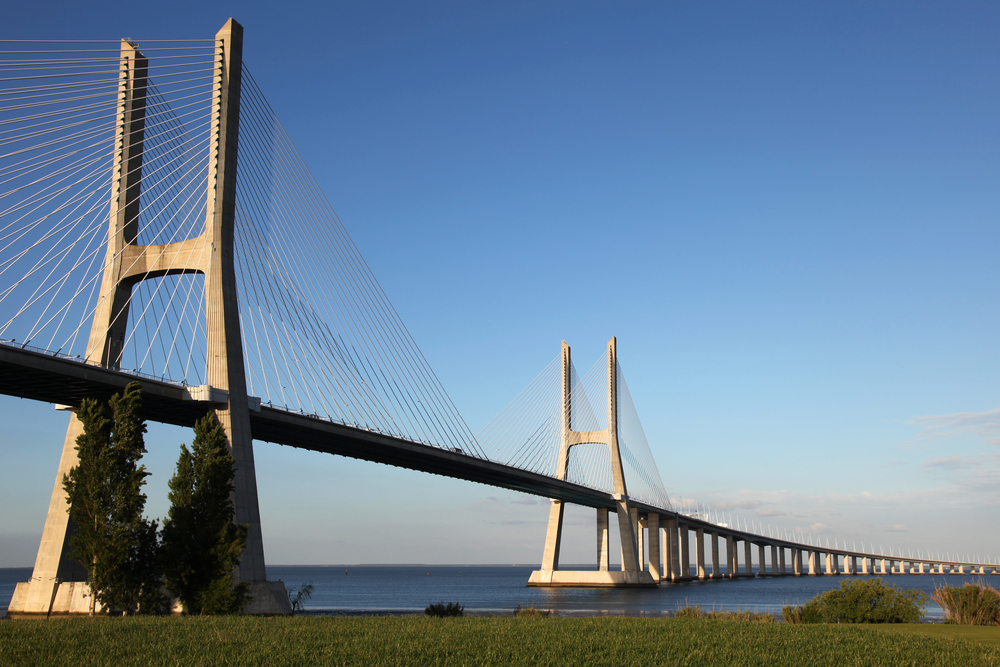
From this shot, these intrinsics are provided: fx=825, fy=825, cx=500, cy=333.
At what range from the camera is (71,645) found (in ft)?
58.1

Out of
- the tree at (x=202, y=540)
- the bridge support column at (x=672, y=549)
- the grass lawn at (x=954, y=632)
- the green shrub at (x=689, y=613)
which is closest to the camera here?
the grass lawn at (x=954, y=632)

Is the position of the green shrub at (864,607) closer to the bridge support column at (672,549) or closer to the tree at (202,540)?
the tree at (202,540)

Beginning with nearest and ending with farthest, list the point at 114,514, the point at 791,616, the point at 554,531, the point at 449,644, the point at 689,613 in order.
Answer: the point at 449,644 → the point at 114,514 → the point at 791,616 → the point at 689,613 → the point at 554,531

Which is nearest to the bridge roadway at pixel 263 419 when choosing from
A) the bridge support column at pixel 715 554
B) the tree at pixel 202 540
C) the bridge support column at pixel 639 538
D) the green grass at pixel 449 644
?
the tree at pixel 202 540

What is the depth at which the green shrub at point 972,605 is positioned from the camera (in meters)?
29.5

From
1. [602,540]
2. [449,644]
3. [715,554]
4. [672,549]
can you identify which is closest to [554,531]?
[602,540]

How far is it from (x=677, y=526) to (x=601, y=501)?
922 inches

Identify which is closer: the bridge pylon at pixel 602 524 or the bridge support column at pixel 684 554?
the bridge pylon at pixel 602 524

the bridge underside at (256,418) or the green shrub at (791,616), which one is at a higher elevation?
the bridge underside at (256,418)

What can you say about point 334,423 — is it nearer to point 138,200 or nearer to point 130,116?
point 138,200

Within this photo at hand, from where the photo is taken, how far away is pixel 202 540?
1170 inches

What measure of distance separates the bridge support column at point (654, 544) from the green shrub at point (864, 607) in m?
64.3

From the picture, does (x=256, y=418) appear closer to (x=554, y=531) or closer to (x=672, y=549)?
(x=554, y=531)

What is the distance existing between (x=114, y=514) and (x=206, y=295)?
1049 cm
